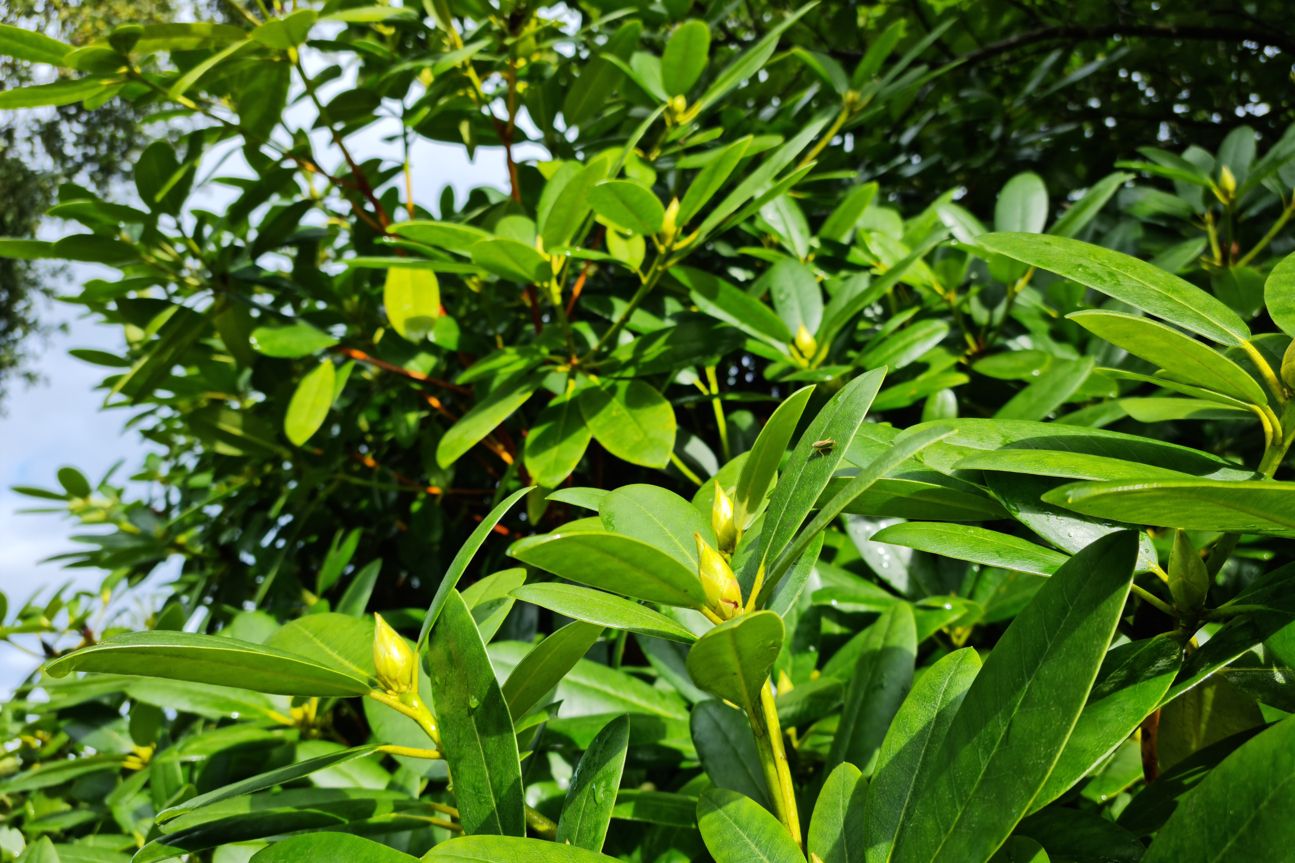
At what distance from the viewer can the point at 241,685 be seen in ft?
1.86

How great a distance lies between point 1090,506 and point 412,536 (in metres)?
1.28

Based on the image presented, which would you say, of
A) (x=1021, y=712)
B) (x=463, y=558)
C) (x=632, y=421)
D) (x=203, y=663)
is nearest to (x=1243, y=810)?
(x=1021, y=712)

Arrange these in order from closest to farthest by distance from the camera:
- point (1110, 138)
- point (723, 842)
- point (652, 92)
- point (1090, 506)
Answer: point (1090, 506) < point (723, 842) < point (652, 92) < point (1110, 138)

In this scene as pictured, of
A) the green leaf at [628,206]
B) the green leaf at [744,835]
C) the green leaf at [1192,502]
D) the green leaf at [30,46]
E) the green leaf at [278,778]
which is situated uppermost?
the green leaf at [30,46]

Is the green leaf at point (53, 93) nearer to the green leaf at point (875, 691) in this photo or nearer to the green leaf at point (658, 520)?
the green leaf at point (658, 520)

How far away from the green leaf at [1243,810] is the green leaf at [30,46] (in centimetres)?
141

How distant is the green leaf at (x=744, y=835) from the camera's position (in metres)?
0.55

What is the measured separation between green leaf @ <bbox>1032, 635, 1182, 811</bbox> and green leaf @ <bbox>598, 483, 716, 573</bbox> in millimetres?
242

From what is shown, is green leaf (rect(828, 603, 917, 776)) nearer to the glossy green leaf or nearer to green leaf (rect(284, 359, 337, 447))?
the glossy green leaf

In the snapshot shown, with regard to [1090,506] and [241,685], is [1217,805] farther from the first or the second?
[241,685]

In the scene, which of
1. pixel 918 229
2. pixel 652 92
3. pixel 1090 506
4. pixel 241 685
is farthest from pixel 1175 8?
pixel 241 685

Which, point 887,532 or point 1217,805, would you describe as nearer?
point 1217,805

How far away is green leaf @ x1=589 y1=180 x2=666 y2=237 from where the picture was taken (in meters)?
0.97

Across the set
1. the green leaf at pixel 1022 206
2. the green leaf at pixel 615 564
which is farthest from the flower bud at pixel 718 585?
the green leaf at pixel 1022 206
